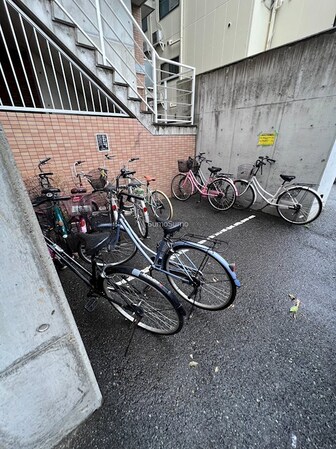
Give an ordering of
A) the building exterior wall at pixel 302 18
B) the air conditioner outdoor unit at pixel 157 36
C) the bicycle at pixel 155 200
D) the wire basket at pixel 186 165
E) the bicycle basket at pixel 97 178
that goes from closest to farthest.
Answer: the bicycle basket at pixel 97 178, the bicycle at pixel 155 200, the wire basket at pixel 186 165, the building exterior wall at pixel 302 18, the air conditioner outdoor unit at pixel 157 36

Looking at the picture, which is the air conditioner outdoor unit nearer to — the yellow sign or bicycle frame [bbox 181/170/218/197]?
bicycle frame [bbox 181/170/218/197]

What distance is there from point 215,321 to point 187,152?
4.91 m

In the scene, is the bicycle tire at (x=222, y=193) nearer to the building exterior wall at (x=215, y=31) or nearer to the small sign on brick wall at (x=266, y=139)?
the small sign on brick wall at (x=266, y=139)

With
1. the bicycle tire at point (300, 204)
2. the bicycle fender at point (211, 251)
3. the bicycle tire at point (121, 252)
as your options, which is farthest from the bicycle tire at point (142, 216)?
the bicycle tire at point (300, 204)

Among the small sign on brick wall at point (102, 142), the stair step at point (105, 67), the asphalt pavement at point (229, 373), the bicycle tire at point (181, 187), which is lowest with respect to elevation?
the asphalt pavement at point (229, 373)

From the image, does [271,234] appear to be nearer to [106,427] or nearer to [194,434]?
[194,434]

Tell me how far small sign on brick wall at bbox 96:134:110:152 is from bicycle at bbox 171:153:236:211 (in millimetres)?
1882

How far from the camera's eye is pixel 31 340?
91 cm

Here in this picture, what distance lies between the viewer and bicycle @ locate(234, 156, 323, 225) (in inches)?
146

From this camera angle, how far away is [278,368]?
1.64 m

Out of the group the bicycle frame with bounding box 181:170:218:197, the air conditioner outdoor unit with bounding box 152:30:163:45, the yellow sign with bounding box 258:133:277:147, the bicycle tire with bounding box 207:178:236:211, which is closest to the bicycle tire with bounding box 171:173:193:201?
the bicycle frame with bounding box 181:170:218:197

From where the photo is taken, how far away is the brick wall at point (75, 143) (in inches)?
128

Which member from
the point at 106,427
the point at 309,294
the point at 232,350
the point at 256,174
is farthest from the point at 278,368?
the point at 256,174

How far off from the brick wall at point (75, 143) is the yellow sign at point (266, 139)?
225 cm
